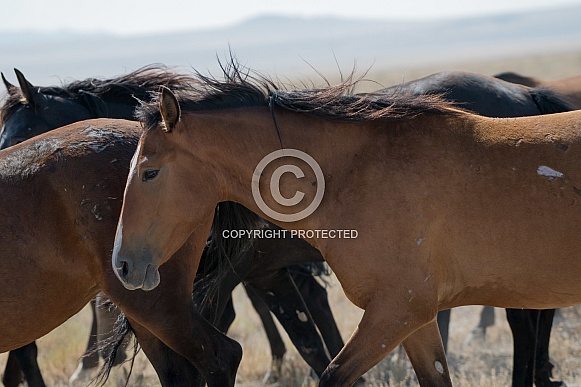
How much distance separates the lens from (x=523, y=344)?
5.32 metres

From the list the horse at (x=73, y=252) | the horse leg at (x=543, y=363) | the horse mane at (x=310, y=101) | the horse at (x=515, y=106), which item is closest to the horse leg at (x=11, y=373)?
the horse at (x=73, y=252)

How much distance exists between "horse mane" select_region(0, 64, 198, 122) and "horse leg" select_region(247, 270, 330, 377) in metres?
1.55

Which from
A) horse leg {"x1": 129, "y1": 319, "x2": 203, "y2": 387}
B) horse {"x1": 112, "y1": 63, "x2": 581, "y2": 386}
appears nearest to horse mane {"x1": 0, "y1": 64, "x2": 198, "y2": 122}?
horse {"x1": 112, "y1": 63, "x2": 581, "y2": 386}

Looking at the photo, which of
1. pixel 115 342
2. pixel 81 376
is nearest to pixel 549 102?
pixel 115 342

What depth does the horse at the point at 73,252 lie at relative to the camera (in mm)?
4059

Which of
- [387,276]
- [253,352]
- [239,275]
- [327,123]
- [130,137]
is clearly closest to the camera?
[387,276]

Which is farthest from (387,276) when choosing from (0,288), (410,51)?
(410,51)

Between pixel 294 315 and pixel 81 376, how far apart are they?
1.93 metres

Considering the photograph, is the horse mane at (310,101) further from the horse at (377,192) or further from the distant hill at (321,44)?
the distant hill at (321,44)

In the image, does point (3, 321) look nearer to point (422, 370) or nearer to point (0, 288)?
point (0, 288)

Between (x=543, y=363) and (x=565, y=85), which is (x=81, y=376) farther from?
(x=565, y=85)

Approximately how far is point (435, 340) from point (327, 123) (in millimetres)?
1234

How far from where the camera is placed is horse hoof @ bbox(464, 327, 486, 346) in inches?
289

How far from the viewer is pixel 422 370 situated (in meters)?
4.17
